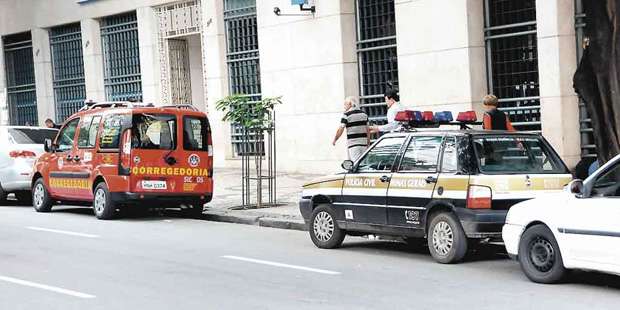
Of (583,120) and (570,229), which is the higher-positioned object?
(583,120)

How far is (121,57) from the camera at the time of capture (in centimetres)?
2906

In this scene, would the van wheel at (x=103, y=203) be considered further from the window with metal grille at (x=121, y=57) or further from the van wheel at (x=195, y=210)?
the window with metal grille at (x=121, y=57)

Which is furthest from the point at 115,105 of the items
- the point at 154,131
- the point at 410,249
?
the point at 410,249

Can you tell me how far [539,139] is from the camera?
11.2m

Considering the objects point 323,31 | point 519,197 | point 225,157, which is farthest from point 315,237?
point 225,157

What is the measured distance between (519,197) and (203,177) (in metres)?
7.29

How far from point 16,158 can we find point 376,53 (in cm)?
784

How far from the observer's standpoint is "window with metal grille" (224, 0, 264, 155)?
24.4 meters

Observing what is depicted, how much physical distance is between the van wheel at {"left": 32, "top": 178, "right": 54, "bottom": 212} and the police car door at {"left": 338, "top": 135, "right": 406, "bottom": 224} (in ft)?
25.8

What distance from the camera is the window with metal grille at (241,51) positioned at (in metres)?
24.4

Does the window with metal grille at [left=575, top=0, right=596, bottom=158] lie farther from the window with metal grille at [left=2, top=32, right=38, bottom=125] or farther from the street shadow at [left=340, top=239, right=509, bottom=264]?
the window with metal grille at [left=2, top=32, right=38, bottom=125]

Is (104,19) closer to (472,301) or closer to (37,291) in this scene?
(37,291)

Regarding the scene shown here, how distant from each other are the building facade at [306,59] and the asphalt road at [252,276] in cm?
595

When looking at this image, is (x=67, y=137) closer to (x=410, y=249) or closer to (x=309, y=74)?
(x=309, y=74)
